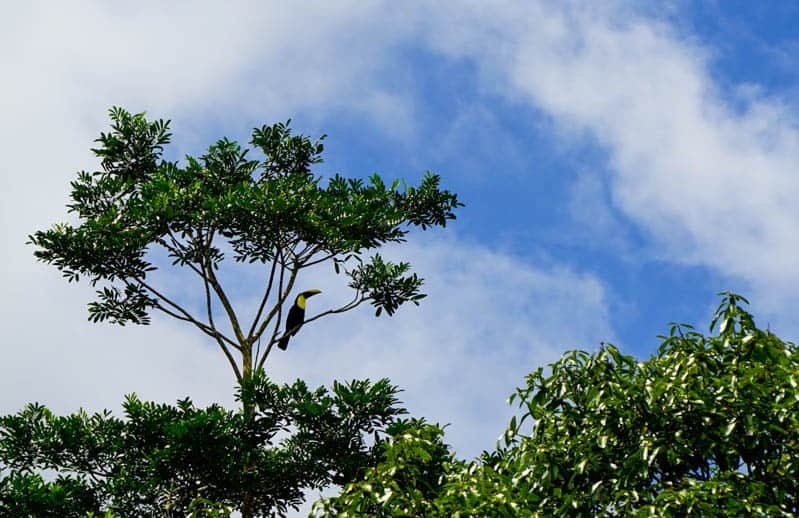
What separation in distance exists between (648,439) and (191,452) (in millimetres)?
6941

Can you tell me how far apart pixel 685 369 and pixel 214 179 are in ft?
29.9

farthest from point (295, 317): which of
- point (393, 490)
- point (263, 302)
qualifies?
point (393, 490)

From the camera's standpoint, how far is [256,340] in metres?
13.5

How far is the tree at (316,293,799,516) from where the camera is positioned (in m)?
5.84

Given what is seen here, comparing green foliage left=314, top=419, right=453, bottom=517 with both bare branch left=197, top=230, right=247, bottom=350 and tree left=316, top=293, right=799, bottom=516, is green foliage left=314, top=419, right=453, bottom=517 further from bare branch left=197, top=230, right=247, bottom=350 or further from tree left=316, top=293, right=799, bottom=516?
bare branch left=197, top=230, right=247, bottom=350

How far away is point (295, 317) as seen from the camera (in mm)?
13781

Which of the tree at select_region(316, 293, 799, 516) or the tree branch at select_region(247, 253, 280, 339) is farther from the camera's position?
the tree branch at select_region(247, 253, 280, 339)

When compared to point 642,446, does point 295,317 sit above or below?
above

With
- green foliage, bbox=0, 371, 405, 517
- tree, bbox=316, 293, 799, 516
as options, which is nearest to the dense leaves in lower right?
tree, bbox=316, 293, 799, 516

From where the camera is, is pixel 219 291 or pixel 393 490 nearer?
pixel 393 490

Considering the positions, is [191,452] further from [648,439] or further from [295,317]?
[648,439]

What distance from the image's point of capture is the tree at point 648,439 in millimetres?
5836

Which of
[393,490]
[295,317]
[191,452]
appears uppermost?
[295,317]

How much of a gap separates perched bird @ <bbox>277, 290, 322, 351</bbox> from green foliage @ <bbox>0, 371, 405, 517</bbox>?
1.49m
